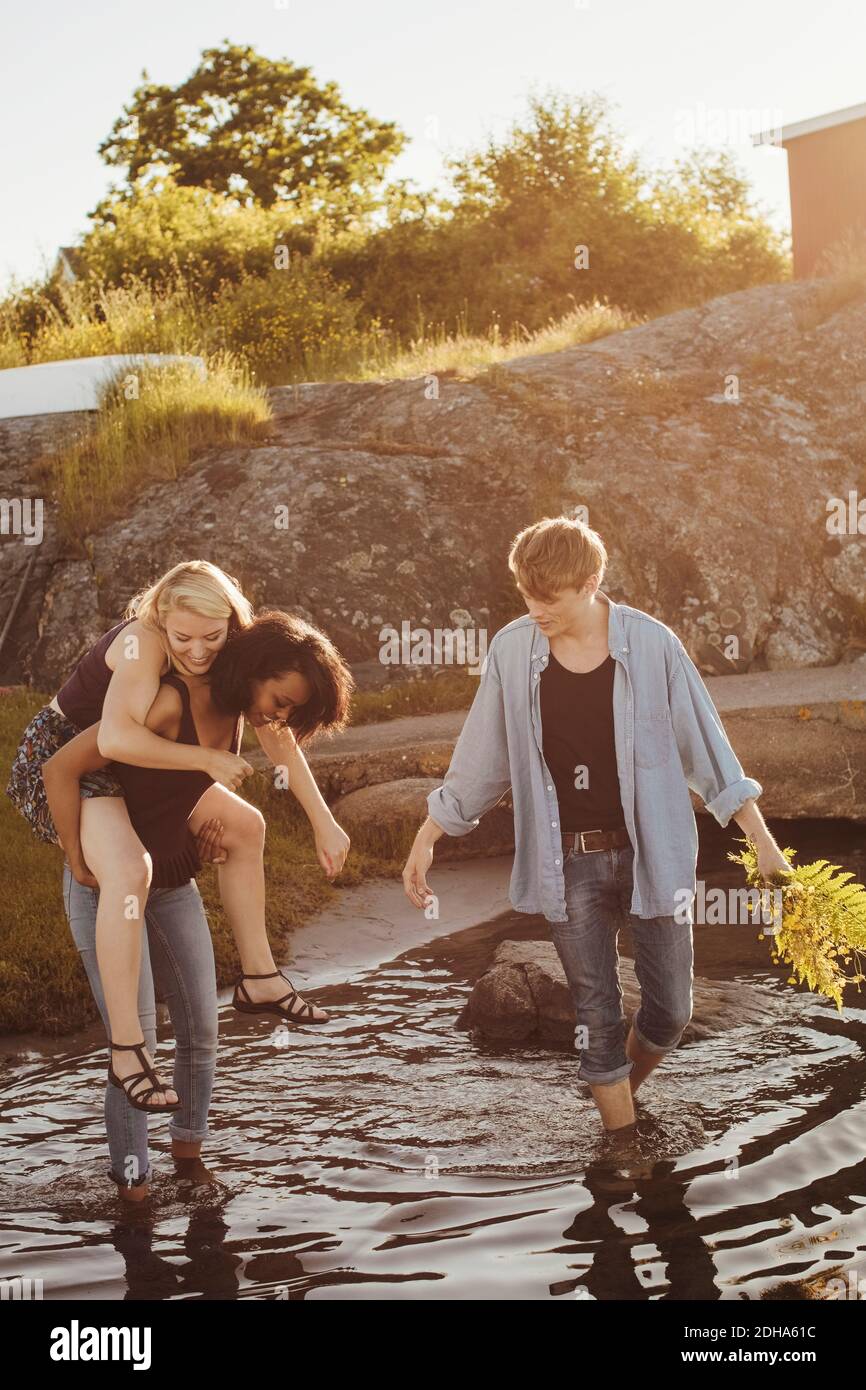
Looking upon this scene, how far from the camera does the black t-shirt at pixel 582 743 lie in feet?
14.8

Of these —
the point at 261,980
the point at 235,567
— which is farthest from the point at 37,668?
the point at 261,980

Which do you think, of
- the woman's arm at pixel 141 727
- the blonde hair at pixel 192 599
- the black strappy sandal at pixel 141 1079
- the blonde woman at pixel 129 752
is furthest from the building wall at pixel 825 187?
the black strappy sandal at pixel 141 1079

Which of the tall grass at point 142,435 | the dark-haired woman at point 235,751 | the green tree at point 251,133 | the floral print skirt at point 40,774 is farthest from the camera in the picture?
the green tree at point 251,133

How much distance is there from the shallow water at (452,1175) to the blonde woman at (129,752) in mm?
743

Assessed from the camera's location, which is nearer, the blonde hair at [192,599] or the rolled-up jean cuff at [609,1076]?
the blonde hair at [192,599]

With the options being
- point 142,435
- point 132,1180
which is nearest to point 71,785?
point 132,1180

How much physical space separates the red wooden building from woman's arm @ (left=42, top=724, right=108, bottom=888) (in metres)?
22.1

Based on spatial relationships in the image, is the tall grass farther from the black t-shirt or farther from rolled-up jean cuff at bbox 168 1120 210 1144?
the black t-shirt

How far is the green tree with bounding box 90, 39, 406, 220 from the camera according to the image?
4006 cm

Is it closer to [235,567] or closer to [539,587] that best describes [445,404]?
[235,567]

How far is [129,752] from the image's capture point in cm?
408

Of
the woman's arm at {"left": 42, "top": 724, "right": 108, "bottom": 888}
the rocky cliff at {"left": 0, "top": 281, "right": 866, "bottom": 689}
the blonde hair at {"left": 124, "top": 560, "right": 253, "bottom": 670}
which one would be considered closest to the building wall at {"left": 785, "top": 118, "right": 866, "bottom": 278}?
the rocky cliff at {"left": 0, "top": 281, "right": 866, "bottom": 689}

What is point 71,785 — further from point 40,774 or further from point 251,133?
point 251,133

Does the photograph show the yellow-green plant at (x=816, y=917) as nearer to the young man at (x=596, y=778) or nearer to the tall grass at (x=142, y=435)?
the young man at (x=596, y=778)
